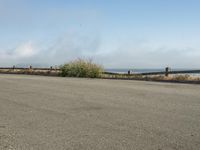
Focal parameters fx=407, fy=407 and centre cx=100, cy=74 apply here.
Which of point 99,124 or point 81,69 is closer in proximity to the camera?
point 99,124

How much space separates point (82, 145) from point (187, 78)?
21799 mm

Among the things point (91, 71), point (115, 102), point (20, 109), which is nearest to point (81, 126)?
point (20, 109)

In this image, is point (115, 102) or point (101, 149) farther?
point (115, 102)

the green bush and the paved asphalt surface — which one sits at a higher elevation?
the green bush

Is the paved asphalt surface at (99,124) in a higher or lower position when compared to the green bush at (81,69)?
lower

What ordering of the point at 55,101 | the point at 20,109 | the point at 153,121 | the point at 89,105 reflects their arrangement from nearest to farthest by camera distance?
1. the point at 153,121
2. the point at 20,109
3. the point at 89,105
4. the point at 55,101

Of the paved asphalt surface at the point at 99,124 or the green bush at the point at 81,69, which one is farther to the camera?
the green bush at the point at 81,69

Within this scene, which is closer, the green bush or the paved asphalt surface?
the paved asphalt surface

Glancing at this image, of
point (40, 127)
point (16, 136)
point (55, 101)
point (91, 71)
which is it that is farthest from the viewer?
point (91, 71)

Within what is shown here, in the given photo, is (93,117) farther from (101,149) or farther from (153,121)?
(101,149)

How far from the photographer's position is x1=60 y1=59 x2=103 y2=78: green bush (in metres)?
35.7

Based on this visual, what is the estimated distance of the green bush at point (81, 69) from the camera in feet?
117

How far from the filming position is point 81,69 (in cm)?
3666

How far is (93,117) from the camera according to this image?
9.77 metres
